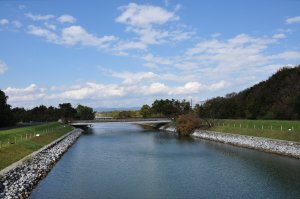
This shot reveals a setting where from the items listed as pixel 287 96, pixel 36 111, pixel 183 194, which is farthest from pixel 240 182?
pixel 36 111

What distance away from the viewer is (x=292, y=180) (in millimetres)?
27609

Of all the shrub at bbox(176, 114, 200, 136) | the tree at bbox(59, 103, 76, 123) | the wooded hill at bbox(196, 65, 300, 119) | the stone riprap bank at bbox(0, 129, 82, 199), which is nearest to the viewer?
the stone riprap bank at bbox(0, 129, 82, 199)

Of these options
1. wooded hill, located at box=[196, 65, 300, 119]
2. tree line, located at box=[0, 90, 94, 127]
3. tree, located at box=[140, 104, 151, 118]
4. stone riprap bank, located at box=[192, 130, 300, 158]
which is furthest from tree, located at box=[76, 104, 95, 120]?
stone riprap bank, located at box=[192, 130, 300, 158]

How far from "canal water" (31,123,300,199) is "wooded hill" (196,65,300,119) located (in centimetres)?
2474

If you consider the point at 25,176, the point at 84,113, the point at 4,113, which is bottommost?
the point at 25,176

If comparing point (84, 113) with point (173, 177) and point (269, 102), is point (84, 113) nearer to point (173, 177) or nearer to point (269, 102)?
point (269, 102)

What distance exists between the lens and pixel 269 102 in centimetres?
7400

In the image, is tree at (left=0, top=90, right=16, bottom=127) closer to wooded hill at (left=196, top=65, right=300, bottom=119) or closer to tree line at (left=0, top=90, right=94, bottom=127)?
tree line at (left=0, top=90, right=94, bottom=127)

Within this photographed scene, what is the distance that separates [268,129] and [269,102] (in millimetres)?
24143

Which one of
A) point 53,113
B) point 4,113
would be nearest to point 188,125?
point 4,113

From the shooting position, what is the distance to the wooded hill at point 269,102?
63438 mm

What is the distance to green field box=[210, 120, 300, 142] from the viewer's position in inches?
1756

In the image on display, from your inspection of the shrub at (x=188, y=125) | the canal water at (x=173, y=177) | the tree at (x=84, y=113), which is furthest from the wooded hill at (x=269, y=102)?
the tree at (x=84, y=113)

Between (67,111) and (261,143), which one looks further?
(67,111)
